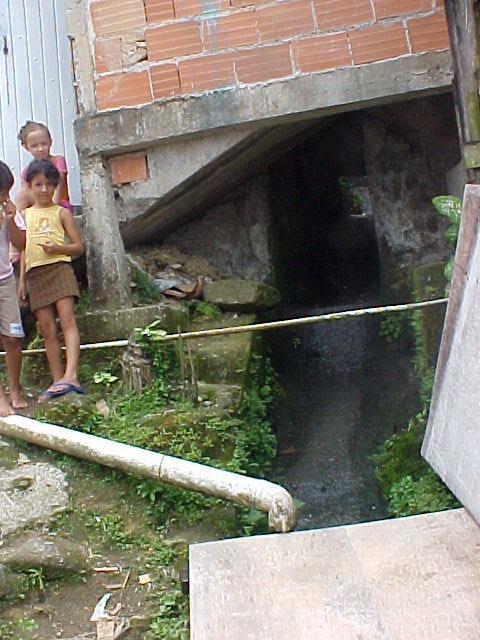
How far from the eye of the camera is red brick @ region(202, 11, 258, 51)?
5.20 m

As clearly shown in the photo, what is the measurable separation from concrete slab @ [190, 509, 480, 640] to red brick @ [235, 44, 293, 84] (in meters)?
3.29

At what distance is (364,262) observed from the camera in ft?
33.2

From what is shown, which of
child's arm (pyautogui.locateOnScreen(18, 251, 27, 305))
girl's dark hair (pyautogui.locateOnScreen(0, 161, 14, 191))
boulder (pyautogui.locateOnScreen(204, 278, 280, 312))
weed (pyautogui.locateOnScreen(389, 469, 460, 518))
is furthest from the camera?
boulder (pyautogui.locateOnScreen(204, 278, 280, 312))

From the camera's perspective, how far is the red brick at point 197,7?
17.1 feet

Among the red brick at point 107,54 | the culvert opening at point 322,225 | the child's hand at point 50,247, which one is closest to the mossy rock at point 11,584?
the child's hand at point 50,247

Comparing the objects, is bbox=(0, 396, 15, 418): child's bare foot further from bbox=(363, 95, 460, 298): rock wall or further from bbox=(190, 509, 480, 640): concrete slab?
bbox=(363, 95, 460, 298): rock wall

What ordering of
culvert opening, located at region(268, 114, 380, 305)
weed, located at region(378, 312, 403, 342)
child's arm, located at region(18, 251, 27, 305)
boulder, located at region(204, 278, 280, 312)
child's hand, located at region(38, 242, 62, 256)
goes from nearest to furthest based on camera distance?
child's hand, located at region(38, 242, 62, 256)
child's arm, located at region(18, 251, 27, 305)
boulder, located at region(204, 278, 280, 312)
weed, located at region(378, 312, 403, 342)
culvert opening, located at region(268, 114, 380, 305)

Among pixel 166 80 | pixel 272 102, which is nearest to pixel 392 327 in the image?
pixel 272 102

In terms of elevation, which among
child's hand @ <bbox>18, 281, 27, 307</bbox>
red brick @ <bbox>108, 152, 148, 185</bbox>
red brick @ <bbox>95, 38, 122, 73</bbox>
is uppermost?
red brick @ <bbox>95, 38, 122, 73</bbox>

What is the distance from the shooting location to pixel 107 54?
5.33 meters

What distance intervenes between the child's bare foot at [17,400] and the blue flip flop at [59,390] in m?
0.10

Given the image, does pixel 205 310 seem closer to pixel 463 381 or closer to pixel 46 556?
pixel 46 556

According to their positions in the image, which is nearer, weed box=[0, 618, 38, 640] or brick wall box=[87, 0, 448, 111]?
weed box=[0, 618, 38, 640]

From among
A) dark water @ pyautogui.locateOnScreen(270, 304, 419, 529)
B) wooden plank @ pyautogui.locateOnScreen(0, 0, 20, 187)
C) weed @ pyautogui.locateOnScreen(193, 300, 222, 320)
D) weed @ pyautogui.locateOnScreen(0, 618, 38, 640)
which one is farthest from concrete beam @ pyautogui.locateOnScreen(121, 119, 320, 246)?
weed @ pyautogui.locateOnScreen(0, 618, 38, 640)
